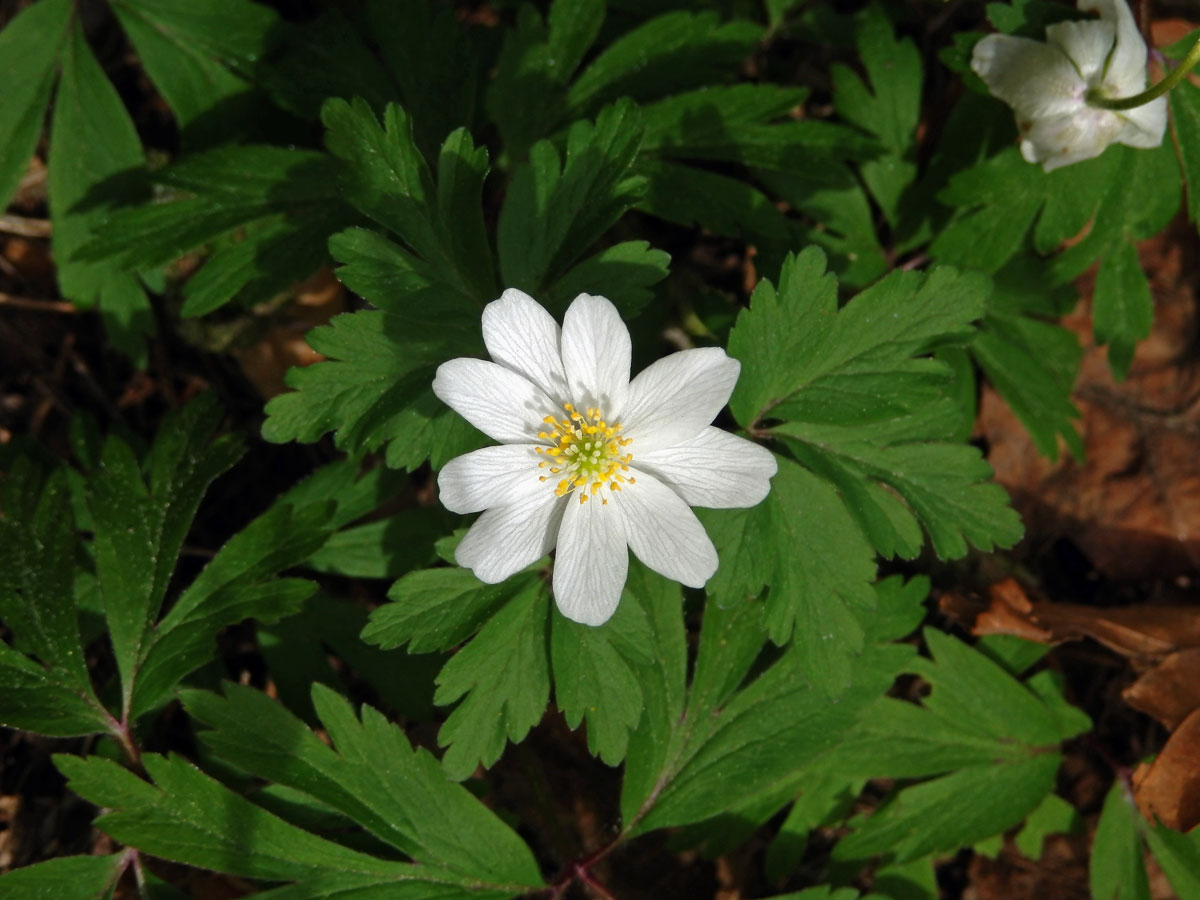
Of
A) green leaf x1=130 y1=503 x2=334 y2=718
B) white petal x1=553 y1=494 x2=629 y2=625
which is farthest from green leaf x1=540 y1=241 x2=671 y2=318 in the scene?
green leaf x1=130 y1=503 x2=334 y2=718

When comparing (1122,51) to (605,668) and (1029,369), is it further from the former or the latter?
(605,668)

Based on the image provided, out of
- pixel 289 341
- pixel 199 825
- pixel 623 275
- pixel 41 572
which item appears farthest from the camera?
pixel 289 341

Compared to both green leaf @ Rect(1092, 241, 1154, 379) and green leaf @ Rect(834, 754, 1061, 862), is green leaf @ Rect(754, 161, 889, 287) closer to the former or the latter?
green leaf @ Rect(1092, 241, 1154, 379)

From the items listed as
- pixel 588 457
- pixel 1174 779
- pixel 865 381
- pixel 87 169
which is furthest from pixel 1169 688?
pixel 87 169

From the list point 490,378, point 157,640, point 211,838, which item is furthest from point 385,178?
point 211,838

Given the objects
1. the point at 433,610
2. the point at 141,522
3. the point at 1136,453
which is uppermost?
the point at 141,522

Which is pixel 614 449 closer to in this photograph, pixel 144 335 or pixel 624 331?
pixel 624 331

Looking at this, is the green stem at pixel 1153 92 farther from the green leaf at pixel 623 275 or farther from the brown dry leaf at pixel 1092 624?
the brown dry leaf at pixel 1092 624

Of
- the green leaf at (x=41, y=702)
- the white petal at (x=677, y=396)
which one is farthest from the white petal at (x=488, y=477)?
the green leaf at (x=41, y=702)
